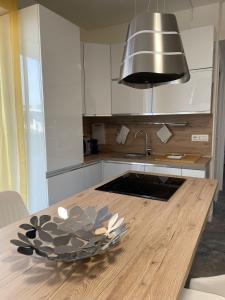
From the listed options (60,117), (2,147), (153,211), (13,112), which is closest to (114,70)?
(60,117)

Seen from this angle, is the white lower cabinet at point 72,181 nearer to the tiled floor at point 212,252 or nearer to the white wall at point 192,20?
the tiled floor at point 212,252

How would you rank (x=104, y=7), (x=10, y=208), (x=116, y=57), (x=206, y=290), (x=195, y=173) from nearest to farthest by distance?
(x=206, y=290) < (x=10, y=208) < (x=195, y=173) < (x=104, y=7) < (x=116, y=57)

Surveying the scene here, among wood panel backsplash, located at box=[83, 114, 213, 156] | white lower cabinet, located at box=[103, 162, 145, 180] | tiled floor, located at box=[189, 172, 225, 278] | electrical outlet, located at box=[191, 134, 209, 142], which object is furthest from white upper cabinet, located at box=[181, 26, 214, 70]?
Answer: tiled floor, located at box=[189, 172, 225, 278]

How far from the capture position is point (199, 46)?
2566mm

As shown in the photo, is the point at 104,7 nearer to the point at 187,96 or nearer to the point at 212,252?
the point at 187,96

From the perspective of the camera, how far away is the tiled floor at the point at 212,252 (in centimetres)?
204

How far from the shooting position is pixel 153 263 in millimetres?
850

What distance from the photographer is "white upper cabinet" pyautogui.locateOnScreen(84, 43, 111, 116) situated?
9.82ft

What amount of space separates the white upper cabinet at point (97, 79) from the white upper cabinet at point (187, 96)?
2.16 feet

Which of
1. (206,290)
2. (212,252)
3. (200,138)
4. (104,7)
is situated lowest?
(212,252)

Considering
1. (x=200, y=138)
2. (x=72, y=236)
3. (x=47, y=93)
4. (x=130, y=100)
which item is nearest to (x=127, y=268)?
(x=72, y=236)

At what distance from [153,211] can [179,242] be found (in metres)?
0.33

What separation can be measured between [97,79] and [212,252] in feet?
7.93

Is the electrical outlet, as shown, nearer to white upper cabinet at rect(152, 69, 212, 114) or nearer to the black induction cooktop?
white upper cabinet at rect(152, 69, 212, 114)
